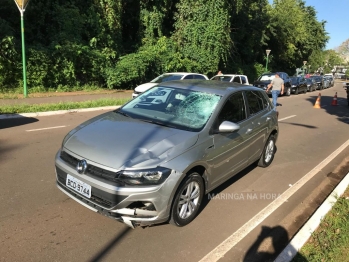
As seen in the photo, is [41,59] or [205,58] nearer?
[41,59]

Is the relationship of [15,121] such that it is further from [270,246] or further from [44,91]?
[270,246]

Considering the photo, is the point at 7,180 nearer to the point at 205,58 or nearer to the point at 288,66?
the point at 205,58

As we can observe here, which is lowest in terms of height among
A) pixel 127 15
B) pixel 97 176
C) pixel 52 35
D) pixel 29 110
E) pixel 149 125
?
pixel 29 110

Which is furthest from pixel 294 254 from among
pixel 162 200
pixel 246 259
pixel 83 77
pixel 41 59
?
pixel 83 77

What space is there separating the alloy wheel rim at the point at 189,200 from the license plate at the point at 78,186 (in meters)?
1.03

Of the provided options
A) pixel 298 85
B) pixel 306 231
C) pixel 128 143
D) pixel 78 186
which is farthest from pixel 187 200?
pixel 298 85

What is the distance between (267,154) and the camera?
→ 244 inches

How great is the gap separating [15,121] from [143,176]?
24.0 feet

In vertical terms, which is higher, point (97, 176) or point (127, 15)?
point (127, 15)

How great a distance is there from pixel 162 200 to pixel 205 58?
70.3ft

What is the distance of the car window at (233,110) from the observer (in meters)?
4.36

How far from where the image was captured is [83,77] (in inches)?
727

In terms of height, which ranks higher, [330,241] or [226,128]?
[226,128]

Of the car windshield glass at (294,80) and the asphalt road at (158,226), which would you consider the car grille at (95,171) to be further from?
the car windshield glass at (294,80)
